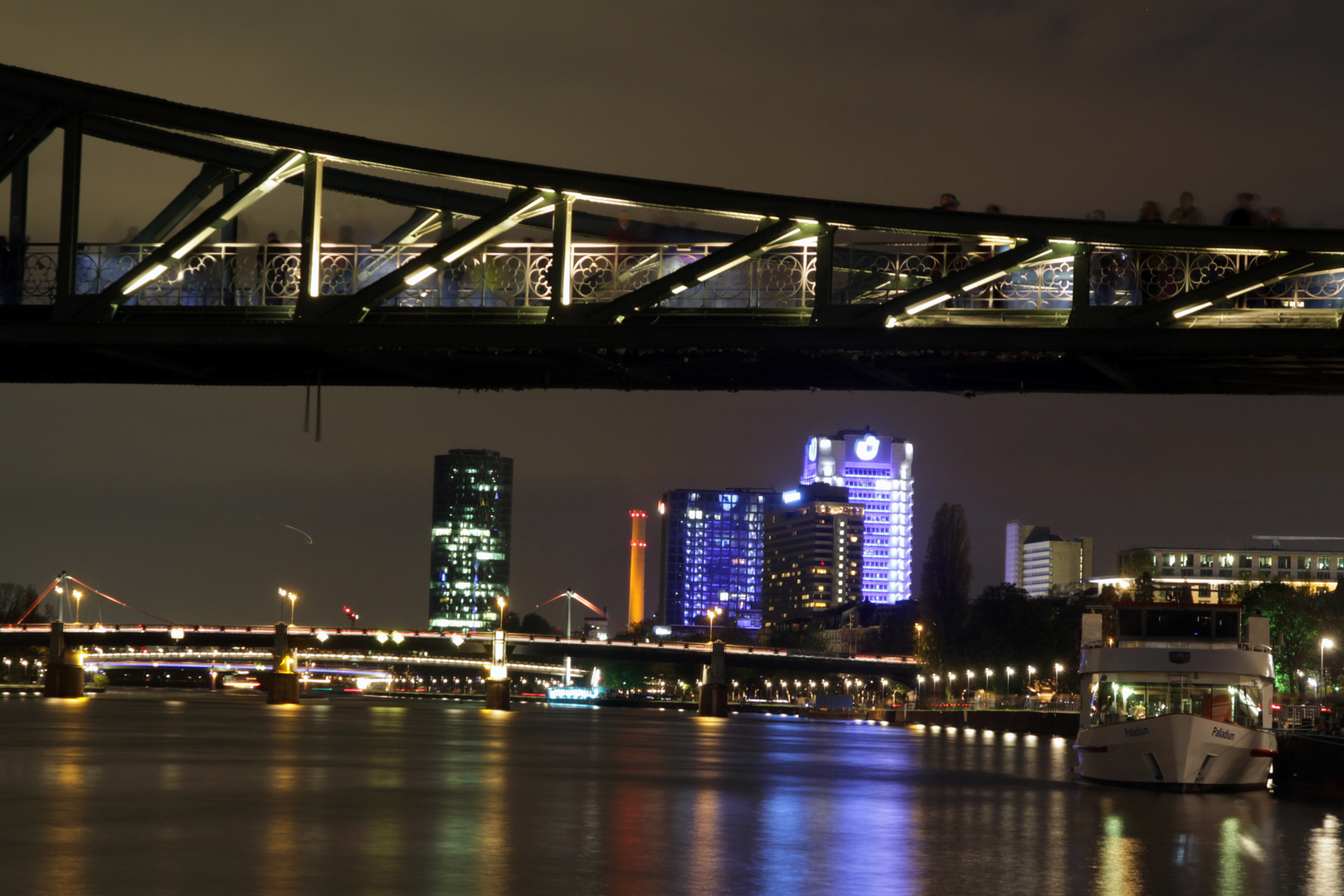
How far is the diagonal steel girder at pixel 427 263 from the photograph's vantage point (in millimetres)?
24109

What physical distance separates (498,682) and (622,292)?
123965 mm

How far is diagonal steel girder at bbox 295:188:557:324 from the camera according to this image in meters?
24.1

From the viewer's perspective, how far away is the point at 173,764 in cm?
3575

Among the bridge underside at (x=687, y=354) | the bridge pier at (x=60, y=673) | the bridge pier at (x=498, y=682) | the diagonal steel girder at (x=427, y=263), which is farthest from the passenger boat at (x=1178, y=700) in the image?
the bridge pier at (x=60, y=673)

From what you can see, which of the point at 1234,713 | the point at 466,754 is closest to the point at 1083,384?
the point at 1234,713

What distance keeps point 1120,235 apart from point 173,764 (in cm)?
2390

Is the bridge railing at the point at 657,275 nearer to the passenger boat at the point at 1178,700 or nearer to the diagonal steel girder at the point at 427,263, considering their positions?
the diagonal steel girder at the point at 427,263

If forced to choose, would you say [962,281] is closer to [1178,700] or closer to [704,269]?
[704,269]

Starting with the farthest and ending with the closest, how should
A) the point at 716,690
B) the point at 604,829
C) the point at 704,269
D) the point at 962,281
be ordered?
the point at 716,690 < the point at 704,269 < the point at 962,281 < the point at 604,829

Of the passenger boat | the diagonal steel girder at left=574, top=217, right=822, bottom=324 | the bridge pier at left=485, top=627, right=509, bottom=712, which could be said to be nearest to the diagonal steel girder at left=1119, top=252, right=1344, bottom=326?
the diagonal steel girder at left=574, top=217, right=822, bottom=324

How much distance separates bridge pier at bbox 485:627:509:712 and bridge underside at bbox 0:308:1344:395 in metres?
117

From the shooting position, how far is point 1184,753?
3469 cm

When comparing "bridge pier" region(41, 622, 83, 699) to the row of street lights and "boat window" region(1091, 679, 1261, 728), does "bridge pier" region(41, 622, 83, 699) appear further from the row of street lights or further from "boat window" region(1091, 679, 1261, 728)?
"boat window" region(1091, 679, 1261, 728)

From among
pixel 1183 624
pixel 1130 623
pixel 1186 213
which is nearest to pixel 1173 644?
pixel 1183 624
